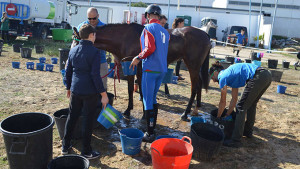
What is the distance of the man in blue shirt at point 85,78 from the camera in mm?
2812

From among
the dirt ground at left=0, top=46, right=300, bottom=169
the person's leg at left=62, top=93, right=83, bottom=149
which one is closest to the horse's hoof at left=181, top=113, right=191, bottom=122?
the dirt ground at left=0, top=46, right=300, bottom=169

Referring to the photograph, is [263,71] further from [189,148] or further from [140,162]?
[140,162]

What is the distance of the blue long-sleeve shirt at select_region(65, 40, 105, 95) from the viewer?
280 centimetres

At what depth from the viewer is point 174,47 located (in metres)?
4.97

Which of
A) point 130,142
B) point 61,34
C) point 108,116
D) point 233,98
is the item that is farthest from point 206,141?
point 61,34

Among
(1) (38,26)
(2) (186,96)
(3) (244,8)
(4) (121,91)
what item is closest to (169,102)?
(2) (186,96)

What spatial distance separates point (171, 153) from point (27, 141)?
1704mm

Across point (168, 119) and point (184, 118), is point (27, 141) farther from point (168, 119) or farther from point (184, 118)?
point (184, 118)

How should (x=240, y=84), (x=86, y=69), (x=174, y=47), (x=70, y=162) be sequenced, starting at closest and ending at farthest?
(x=70, y=162) → (x=86, y=69) → (x=240, y=84) → (x=174, y=47)

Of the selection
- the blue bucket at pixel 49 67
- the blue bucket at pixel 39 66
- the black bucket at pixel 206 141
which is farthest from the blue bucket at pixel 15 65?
the black bucket at pixel 206 141

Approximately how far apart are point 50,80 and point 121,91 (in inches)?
90.5

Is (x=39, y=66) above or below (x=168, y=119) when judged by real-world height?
above

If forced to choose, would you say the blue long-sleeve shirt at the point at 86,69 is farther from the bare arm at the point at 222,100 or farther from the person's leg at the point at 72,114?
the bare arm at the point at 222,100

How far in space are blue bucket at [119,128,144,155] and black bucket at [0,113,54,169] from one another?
975mm
